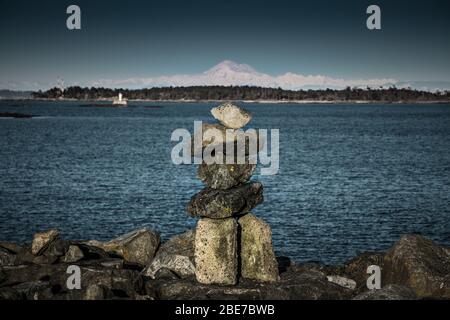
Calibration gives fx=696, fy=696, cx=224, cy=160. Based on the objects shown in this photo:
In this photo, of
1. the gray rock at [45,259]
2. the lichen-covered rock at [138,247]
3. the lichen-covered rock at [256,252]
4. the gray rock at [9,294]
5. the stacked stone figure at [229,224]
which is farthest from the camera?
the lichen-covered rock at [138,247]

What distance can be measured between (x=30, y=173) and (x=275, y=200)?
89.3 ft


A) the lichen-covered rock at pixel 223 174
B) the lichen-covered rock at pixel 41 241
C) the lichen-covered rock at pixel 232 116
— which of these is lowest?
the lichen-covered rock at pixel 41 241

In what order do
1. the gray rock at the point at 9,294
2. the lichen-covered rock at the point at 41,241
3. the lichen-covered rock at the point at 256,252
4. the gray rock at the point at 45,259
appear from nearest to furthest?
the gray rock at the point at 9,294, the lichen-covered rock at the point at 256,252, the gray rock at the point at 45,259, the lichen-covered rock at the point at 41,241

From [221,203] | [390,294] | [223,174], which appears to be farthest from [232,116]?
[390,294]

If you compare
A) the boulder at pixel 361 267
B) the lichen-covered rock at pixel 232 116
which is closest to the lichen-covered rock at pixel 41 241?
the lichen-covered rock at pixel 232 116

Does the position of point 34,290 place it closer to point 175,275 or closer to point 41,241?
point 41,241

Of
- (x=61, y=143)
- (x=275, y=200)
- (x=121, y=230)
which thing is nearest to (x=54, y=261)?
(x=121, y=230)

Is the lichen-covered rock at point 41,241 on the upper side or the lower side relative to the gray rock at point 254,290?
upper

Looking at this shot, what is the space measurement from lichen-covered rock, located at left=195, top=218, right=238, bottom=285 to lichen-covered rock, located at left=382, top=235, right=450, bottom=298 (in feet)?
16.1

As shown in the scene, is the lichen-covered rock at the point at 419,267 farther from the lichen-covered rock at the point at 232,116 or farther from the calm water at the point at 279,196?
the calm water at the point at 279,196

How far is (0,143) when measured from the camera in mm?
102812

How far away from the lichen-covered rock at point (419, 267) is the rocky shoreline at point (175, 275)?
29 mm

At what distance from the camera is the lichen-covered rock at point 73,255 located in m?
22.4

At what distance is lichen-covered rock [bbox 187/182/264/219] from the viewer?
2019 cm
